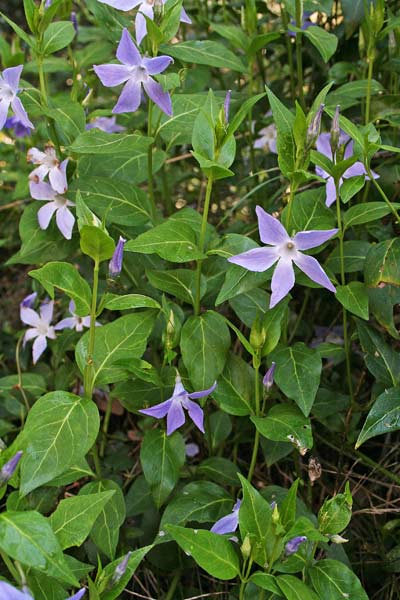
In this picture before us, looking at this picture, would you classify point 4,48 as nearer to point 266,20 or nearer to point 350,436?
point 266,20

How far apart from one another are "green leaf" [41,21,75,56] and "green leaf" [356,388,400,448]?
0.93m

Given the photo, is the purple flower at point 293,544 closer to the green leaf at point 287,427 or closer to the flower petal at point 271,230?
the green leaf at point 287,427

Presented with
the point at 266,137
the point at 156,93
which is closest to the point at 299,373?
the point at 156,93

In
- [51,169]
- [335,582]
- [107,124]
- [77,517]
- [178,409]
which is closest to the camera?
[77,517]

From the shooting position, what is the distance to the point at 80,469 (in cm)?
136

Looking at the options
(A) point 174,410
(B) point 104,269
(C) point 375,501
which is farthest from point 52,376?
(C) point 375,501

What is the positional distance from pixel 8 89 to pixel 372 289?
31.4 inches

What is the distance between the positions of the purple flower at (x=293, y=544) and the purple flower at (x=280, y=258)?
360mm

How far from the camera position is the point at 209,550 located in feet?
3.59

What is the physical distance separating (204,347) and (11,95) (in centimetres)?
61

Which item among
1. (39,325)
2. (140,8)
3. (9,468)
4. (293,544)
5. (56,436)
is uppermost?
(140,8)

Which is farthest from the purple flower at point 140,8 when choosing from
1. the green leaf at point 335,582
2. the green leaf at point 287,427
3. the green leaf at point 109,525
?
the green leaf at point 335,582

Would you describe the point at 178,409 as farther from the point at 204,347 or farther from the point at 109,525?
the point at 109,525

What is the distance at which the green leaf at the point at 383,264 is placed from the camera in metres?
1.33
